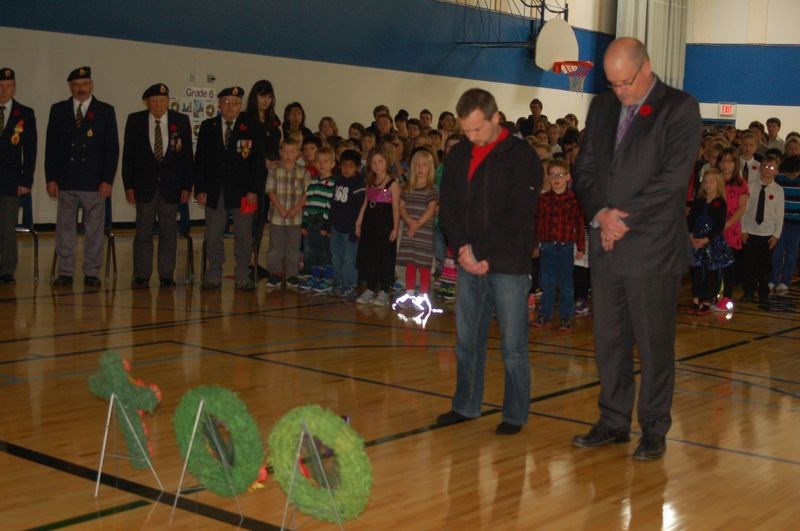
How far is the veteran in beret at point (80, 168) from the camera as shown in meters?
9.79

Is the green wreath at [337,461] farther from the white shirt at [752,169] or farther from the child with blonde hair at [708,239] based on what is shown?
the white shirt at [752,169]

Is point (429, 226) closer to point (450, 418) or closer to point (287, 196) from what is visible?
point (287, 196)

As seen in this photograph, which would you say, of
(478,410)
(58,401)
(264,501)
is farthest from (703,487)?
(58,401)

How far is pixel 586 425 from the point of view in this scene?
5.47m

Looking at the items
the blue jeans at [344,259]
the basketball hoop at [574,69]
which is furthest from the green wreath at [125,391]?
the basketball hoop at [574,69]

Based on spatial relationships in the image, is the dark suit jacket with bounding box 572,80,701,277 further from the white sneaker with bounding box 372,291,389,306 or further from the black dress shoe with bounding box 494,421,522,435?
the white sneaker with bounding box 372,291,389,306

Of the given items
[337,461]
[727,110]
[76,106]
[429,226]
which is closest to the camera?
[337,461]

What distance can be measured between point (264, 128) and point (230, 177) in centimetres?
95

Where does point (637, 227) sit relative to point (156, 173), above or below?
below

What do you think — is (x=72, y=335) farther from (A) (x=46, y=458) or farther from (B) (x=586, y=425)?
(B) (x=586, y=425)

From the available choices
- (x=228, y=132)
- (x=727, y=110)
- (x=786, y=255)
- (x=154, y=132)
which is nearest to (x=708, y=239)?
(x=786, y=255)

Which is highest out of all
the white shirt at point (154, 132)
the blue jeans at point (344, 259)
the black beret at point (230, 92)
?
the black beret at point (230, 92)

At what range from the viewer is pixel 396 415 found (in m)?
5.55

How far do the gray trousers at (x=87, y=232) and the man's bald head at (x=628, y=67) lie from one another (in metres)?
6.33
